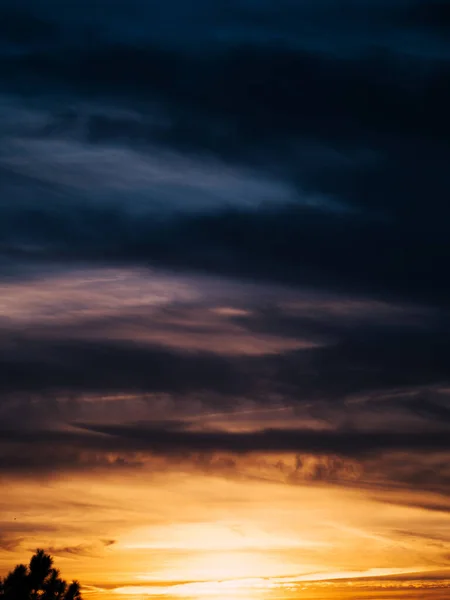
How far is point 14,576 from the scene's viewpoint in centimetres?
9500

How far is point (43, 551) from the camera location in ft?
307

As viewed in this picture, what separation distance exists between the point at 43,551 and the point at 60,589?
4.69 meters

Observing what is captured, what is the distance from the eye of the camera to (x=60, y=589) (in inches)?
3784

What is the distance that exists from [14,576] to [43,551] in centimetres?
387

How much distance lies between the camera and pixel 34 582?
94.6m

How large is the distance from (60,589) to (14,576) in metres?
4.09

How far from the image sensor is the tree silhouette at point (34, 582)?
94250 mm

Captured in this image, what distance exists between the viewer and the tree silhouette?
94.2 meters
